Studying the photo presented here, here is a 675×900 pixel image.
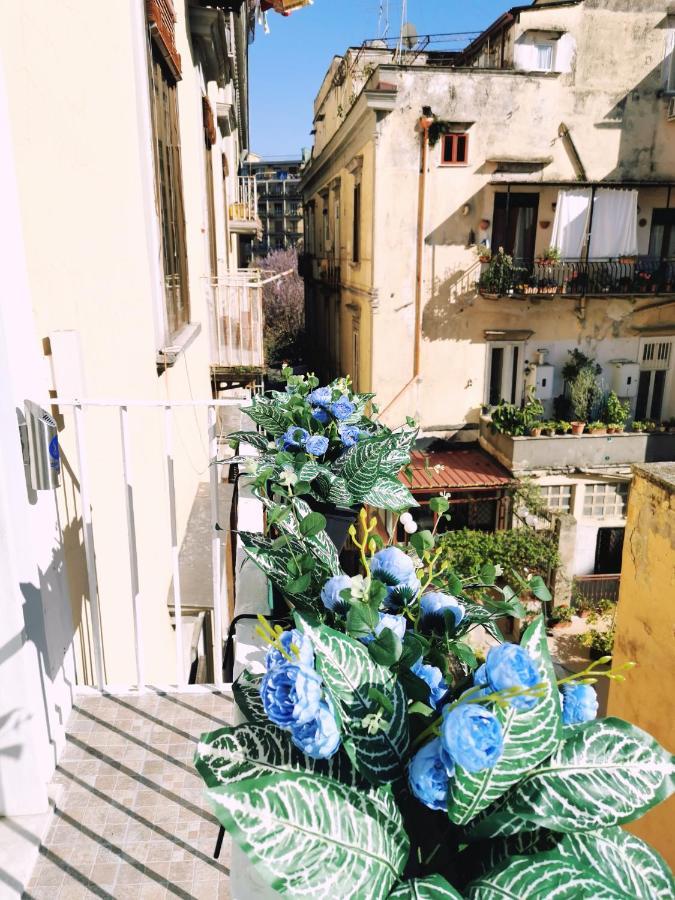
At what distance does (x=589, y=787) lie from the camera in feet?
2.96

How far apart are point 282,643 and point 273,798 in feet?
0.83

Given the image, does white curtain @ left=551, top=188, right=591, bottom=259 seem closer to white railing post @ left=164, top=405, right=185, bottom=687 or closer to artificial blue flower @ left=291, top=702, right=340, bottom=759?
white railing post @ left=164, top=405, right=185, bottom=687

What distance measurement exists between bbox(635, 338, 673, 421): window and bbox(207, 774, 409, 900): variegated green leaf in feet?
43.6

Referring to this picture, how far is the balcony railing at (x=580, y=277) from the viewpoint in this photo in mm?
11422

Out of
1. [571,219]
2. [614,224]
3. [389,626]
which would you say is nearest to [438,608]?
[389,626]

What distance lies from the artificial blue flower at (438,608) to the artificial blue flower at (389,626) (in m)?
0.10

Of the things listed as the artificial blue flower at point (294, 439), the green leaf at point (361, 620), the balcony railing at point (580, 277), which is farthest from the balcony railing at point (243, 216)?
the green leaf at point (361, 620)

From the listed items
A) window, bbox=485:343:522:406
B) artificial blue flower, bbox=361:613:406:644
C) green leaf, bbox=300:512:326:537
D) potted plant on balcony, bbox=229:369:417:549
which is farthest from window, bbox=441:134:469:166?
artificial blue flower, bbox=361:613:406:644

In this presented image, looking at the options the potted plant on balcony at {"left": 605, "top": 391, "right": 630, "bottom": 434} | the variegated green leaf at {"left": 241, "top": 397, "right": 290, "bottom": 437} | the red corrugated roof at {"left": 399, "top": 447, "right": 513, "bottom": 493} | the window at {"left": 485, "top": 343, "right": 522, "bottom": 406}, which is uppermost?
the variegated green leaf at {"left": 241, "top": 397, "right": 290, "bottom": 437}

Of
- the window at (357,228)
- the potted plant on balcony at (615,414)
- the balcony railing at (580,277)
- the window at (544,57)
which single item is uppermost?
the window at (544,57)

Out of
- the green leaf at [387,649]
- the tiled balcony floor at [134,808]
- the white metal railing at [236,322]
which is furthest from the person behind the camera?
the white metal railing at [236,322]

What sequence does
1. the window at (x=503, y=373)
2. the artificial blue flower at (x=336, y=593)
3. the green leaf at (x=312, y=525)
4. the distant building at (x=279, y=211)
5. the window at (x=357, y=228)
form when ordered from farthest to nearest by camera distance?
1. the distant building at (x=279, y=211)
2. the window at (x=357, y=228)
3. the window at (x=503, y=373)
4. the green leaf at (x=312, y=525)
5. the artificial blue flower at (x=336, y=593)

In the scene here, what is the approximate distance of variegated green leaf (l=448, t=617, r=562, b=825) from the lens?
869 millimetres

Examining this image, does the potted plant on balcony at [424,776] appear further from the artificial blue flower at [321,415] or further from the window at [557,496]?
the window at [557,496]
